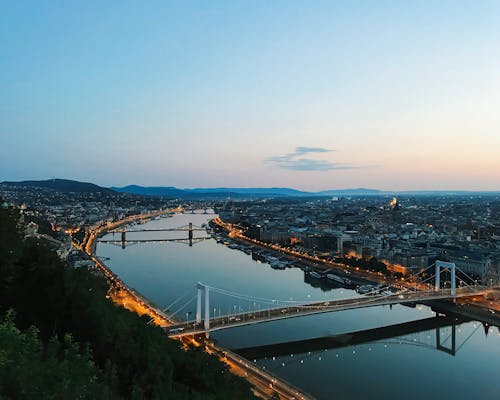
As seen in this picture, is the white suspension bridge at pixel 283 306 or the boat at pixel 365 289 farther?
the boat at pixel 365 289

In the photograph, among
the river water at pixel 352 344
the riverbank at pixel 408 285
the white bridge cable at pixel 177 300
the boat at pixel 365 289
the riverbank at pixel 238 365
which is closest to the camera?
the riverbank at pixel 238 365

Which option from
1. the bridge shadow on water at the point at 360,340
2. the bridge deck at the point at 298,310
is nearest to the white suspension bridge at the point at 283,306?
the bridge deck at the point at 298,310

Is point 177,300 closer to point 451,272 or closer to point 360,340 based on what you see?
point 360,340

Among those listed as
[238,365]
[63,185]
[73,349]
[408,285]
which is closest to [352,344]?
[238,365]

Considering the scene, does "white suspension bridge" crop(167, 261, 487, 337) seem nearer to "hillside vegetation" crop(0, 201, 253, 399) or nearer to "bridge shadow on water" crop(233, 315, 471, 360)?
"bridge shadow on water" crop(233, 315, 471, 360)

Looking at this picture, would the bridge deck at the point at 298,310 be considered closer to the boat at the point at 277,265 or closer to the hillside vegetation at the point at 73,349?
the hillside vegetation at the point at 73,349

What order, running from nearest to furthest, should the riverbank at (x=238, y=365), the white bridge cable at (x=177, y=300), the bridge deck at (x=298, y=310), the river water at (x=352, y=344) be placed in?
the riverbank at (x=238, y=365), the river water at (x=352, y=344), the bridge deck at (x=298, y=310), the white bridge cable at (x=177, y=300)

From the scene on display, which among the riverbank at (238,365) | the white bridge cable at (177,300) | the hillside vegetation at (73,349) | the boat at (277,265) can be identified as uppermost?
the hillside vegetation at (73,349)
